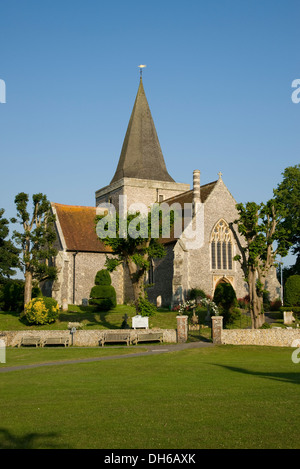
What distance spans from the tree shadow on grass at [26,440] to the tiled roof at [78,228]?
36536mm

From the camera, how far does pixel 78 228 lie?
4828 cm

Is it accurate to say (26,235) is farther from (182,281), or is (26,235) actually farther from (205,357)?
(205,357)

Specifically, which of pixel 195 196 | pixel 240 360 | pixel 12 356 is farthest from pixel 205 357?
pixel 195 196

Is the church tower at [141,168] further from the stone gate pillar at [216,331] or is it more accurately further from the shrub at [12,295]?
the stone gate pillar at [216,331]

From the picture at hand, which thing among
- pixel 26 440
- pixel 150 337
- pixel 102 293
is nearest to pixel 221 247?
pixel 102 293

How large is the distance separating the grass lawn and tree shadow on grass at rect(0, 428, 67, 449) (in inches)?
0.6

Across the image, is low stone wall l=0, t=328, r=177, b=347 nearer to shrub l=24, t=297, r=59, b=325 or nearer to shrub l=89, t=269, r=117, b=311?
shrub l=24, t=297, r=59, b=325

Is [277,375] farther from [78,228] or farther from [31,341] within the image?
[78,228]

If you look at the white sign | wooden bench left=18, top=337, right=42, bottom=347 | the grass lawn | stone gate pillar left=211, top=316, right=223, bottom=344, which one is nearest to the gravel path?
stone gate pillar left=211, top=316, right=223, bottom=344

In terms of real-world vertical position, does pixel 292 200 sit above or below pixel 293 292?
above

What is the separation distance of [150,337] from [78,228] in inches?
910

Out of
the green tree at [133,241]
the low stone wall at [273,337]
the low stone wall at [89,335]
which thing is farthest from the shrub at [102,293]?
the low stone wall at [273,337]

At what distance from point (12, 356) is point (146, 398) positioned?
1198 centimetres
